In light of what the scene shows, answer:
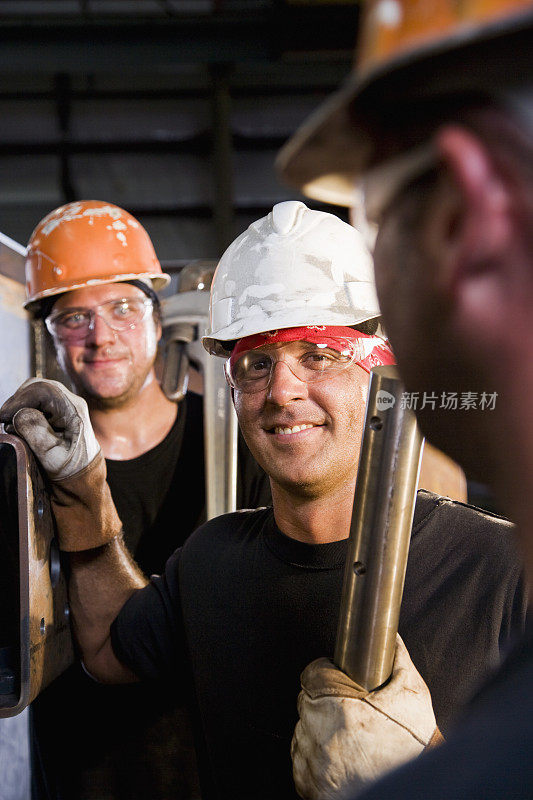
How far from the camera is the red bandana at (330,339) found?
1.61 m

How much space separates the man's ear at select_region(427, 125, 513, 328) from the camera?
53 centimetres

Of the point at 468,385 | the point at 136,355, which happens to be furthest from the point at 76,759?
the point at 468,385

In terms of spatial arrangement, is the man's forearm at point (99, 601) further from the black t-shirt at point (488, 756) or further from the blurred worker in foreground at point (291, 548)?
the black t-shirt at point (488, 756)

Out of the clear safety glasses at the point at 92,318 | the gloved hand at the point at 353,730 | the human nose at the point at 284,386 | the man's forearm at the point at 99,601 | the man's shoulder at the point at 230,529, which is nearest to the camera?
the gloved hand at the point at 353,730

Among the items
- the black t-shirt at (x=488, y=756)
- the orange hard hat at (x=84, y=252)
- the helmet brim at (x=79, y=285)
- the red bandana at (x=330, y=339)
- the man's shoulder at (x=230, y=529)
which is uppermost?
the orange hard hat at (x=84, y=252)

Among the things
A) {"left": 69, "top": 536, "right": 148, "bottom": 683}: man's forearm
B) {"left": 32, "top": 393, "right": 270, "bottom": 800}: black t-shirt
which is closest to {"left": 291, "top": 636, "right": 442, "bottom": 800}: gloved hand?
{"left": 69, "top": 536, "right": 148, "bottom": 683}: man's forearm

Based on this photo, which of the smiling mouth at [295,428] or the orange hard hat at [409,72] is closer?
the orange hard hat at [409,72]

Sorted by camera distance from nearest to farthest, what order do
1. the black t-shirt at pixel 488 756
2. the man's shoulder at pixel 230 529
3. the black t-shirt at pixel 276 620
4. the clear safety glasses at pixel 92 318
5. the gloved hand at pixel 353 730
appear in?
the black t-shirt at pixel 488 756
the gloved hand at pixel 353 730
the black t-shirt at pixel 276 620
the man's shoulder at pixel 230 529
the clear safety glasses at pixel 92 318

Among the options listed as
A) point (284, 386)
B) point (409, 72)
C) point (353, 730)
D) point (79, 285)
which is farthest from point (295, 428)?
point (79, 285)

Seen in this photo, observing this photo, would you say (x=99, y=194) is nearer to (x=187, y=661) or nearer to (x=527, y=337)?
(x=187, y=661)

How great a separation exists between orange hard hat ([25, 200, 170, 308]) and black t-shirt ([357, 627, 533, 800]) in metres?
2.32

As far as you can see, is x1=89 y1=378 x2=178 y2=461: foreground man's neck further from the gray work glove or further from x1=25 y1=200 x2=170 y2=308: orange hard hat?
the gray work glove

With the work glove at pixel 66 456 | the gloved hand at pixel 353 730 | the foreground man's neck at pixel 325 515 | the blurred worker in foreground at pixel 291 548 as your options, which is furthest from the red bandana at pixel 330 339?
the gloved hand at pixel 353 730

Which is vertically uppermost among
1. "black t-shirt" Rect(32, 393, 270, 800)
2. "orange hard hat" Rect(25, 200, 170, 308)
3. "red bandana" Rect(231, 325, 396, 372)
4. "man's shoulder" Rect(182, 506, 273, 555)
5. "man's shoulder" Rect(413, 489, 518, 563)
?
"orange hard hat" Rect(25, 200, 170, 308)
